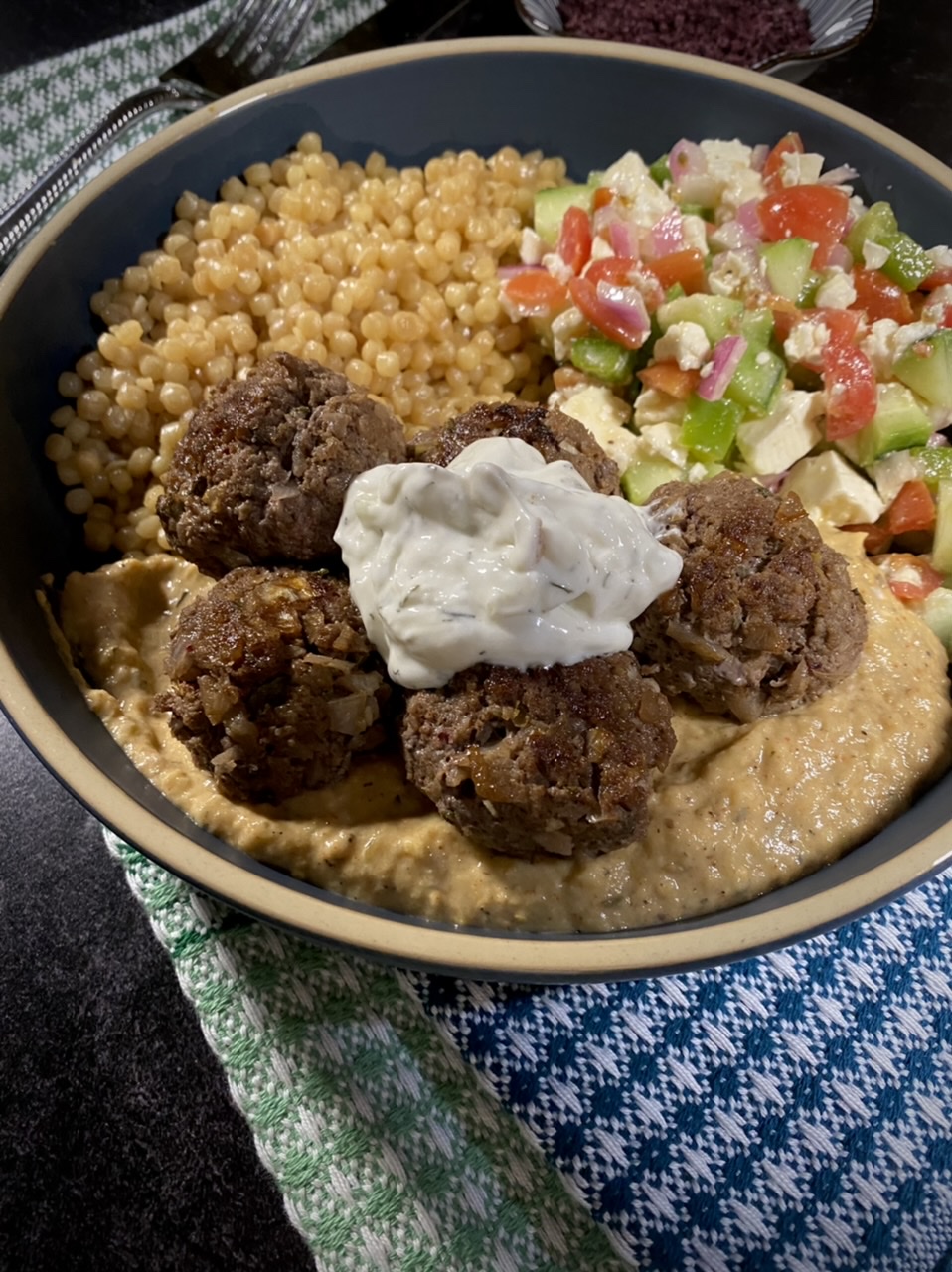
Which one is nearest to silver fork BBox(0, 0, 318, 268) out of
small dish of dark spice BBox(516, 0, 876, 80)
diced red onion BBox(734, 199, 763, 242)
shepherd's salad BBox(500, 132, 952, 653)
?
small dish of dark spice BBox(516, 0, 876, 80)

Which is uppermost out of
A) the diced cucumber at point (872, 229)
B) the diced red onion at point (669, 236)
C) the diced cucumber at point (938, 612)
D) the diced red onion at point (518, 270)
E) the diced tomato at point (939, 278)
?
the diced red onion at point (669, 236)

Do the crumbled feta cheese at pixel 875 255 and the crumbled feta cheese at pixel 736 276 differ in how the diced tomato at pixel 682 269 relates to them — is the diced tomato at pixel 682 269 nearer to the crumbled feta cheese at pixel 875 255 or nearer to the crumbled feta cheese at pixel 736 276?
the crumbled feta cheese at pixel 736 276

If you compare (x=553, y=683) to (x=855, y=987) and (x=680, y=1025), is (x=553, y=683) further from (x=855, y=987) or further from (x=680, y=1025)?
(x=855, y=987)

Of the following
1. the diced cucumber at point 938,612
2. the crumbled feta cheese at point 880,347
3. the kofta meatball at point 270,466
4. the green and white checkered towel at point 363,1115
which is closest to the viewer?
the green and white checkered towel at point 363,1115

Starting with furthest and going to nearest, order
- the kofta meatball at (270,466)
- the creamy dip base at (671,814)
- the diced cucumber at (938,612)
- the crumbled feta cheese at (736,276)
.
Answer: the crumbled feta cheese at (736,276)
the diced cucumber at (938,612)
the kofta meatball at (270,466)
the creamy dip base at (671,814)

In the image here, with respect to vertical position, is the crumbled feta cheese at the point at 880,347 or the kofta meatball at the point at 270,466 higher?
the kofta meatball at the point at 270,466

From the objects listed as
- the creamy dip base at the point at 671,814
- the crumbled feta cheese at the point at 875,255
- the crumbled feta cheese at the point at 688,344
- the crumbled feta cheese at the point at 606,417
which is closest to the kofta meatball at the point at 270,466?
the creamy dip base at the point at 671,814

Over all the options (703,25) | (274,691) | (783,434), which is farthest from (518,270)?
(703,25)
